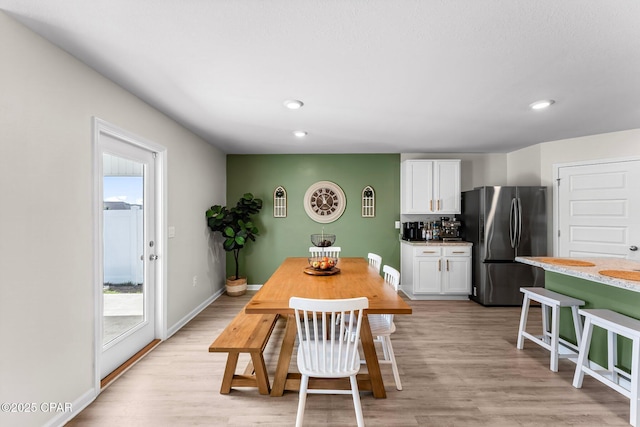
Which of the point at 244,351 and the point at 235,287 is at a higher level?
the point at 244,351

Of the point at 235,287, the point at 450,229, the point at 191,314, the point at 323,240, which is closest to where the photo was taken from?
the point at 323,240

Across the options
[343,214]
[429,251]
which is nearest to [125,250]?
[343,214]

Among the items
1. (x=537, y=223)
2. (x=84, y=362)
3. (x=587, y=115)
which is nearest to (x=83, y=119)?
(x=84, y=362)

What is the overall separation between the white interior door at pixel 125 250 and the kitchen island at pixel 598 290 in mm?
3678

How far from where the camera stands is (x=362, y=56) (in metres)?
1.88

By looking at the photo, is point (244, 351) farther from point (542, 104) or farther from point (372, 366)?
point (542, 104)

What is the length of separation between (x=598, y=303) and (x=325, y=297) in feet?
7.68

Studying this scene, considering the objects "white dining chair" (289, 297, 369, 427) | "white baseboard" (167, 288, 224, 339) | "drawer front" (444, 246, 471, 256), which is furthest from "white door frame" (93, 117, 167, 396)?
"drawer front" (444, 246, 471, 256)

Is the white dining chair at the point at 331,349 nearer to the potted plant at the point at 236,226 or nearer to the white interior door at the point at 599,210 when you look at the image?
the potted plant at the point at 236,226

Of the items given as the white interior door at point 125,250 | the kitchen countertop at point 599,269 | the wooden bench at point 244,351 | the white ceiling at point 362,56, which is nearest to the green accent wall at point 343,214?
the white ceiling at point 362,56

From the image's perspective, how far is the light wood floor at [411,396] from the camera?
192 cm

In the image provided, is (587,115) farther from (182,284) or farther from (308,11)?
(182,284)

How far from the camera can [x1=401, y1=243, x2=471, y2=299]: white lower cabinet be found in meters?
4.43

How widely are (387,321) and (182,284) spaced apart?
2505 mm
